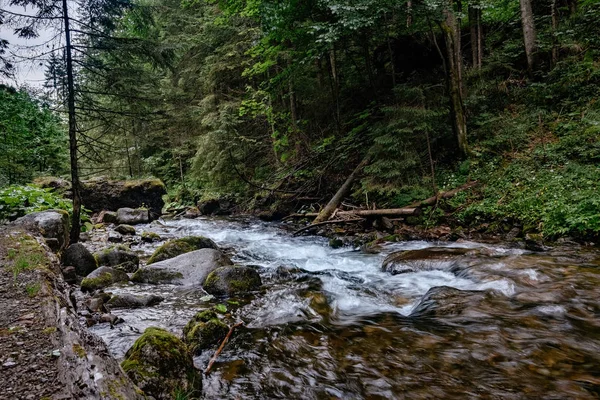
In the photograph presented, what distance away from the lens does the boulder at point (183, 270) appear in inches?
256

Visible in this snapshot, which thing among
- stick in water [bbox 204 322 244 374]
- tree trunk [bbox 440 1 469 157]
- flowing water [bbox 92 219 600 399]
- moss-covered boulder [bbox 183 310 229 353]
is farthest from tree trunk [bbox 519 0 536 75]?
moss-covered boulder [bbox 183 310 229 353]

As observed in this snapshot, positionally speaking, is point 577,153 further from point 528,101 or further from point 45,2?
point 45,2

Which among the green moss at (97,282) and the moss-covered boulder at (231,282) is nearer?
the moss-covered boulder at (231,282)

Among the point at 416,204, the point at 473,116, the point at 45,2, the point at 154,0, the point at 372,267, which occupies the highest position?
the point at 154,0

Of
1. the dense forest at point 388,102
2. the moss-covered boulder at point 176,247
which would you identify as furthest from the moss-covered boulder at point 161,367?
the dense forest at point 388,102

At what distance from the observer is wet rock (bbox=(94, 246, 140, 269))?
7.59m

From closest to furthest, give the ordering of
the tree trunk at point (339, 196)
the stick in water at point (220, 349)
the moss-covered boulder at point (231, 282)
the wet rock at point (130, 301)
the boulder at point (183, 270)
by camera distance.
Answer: the stick in water at point (220, 349) < the wet rock at point (130, 301) < the moss-covered boulder at point (231, 282) < the boulder at point (183, 270) < the tree trunk at point (339, 196)

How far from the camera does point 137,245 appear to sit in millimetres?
10594

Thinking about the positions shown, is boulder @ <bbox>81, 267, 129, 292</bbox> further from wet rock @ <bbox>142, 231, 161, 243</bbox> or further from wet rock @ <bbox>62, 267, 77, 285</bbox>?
wet rock @ <bbox>142, 231, 161, 243</bbox>

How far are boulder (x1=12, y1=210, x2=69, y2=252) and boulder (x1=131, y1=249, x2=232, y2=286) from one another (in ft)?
6.36

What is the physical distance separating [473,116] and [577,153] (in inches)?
156

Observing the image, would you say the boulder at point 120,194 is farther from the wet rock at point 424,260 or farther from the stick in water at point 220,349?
the stick in water at point 220,349

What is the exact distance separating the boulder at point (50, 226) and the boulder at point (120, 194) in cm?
1146

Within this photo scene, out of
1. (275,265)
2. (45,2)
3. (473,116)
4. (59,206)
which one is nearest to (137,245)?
(59,206)
